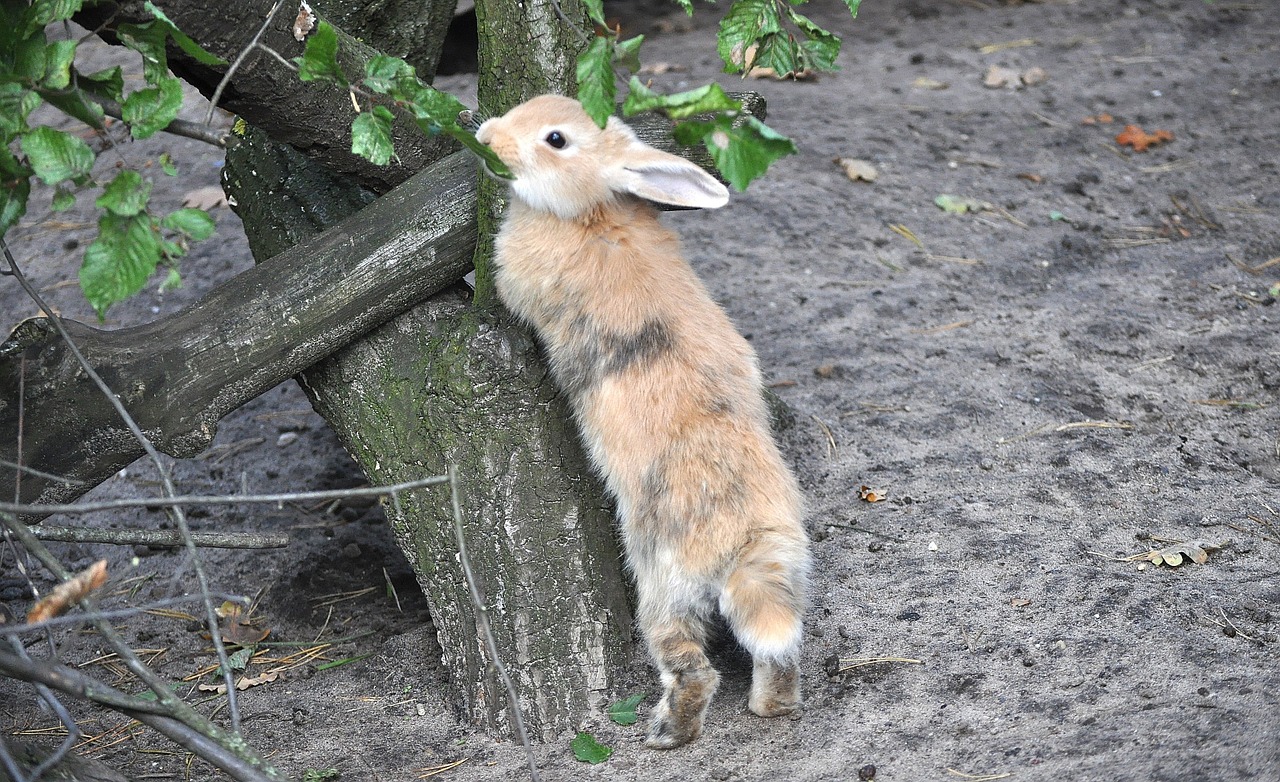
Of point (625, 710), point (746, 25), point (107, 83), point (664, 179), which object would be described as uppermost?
point (107, 83)

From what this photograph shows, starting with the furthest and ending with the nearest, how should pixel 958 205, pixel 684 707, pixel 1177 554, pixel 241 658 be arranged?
pixel 958 205 < pixel 241 658 < pixel 1177 554 < pixel 684 707

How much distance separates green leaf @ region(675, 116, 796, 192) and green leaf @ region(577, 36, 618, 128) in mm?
194

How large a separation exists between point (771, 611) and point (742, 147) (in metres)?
1.37

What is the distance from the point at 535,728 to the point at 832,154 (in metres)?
4.49

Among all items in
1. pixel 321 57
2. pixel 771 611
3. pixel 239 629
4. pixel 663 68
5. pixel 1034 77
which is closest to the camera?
pixel 321 57

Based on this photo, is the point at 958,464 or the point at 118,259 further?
the point at 958,464

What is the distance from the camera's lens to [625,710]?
11.1ft

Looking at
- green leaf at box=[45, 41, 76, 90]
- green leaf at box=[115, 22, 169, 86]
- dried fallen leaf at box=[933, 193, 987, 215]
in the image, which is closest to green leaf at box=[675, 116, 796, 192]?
green leaf at box=[115, 22, 169, 86]

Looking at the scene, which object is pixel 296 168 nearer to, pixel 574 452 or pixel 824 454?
pixel 574 452

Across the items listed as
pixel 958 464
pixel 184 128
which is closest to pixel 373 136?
pixel 184 128

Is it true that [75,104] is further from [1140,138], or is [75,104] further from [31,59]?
[1140,138]

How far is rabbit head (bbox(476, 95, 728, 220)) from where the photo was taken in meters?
3.32

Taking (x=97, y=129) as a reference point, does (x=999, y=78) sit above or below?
below

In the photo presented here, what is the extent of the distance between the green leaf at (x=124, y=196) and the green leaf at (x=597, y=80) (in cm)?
90
